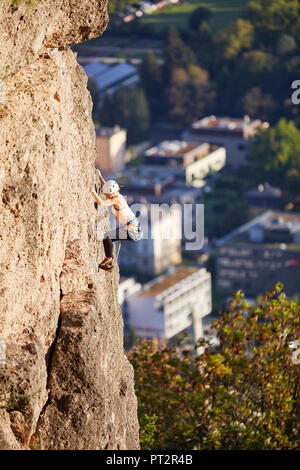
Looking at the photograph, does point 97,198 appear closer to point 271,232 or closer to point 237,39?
point 271,232

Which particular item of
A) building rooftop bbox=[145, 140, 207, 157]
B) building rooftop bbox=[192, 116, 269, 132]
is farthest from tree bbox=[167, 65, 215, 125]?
building rooftop bbox=[145, 140, 207, 157]

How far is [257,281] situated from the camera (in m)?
77.4

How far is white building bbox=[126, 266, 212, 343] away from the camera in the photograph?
6438 cm

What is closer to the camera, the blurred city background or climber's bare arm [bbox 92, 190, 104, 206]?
climber's bare arm [bbox 92, 190, 104, 206]

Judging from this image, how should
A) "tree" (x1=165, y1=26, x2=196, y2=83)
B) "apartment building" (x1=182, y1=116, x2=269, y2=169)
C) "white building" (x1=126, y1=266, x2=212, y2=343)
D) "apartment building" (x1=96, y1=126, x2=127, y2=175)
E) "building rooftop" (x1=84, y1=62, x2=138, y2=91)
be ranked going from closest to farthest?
"white building" (x1=126, y1=266, x2=212, y2=343) → "apartment building" (x1=96, y1=126, x2=127, y2=175) → "apartment building" (x1=182, y1=116, x2=269, y2=169) → "building rooftop" (x1=84, y1=62, x2=138, y2=91) → "tree" (x1=165, y1=26, x2=196, y2=83)

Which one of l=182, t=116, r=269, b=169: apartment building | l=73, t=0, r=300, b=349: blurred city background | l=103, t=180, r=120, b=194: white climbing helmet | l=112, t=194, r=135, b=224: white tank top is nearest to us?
l=103, t=180, r=120, b=194: white climbing helmet

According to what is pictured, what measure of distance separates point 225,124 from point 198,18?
16427mm

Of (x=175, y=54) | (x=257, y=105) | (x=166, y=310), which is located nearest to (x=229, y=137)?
(x=257, y=105)

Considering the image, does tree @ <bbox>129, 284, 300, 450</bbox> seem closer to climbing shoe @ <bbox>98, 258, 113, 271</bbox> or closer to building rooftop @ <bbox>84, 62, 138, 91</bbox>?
climbing shoe @ <bbox>98, 258, 113, 271</bbox>

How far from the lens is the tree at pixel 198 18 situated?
11738 cm

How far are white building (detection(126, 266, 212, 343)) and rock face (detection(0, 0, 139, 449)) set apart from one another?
51872 mm

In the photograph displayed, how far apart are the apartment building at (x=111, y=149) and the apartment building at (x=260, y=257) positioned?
21.2 m

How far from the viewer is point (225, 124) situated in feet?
345

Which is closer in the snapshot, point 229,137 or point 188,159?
point 188,159
